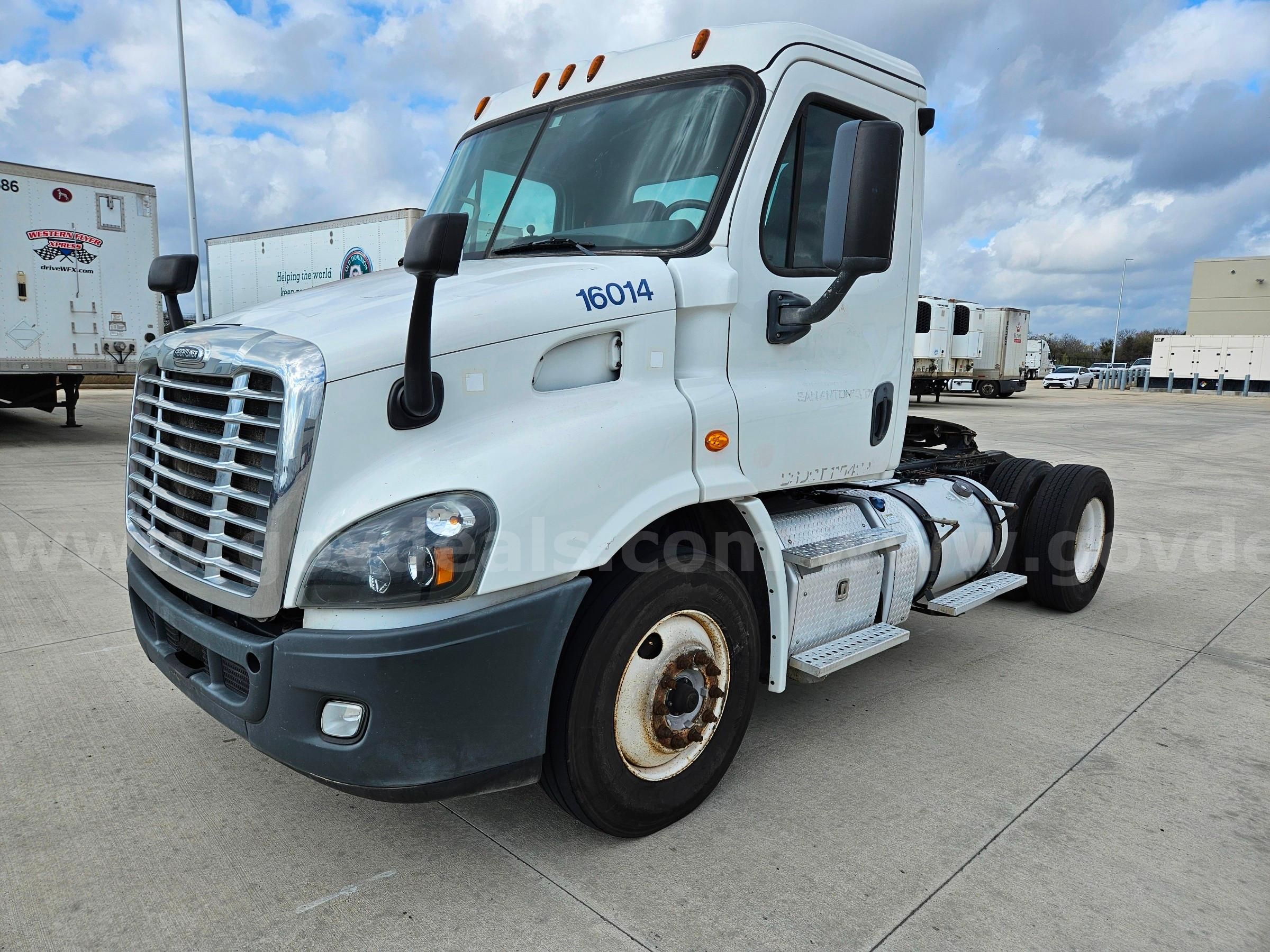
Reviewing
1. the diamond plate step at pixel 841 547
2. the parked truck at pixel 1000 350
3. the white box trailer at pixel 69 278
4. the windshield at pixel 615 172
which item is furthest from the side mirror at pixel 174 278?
the parked truck at pixel 1000 350

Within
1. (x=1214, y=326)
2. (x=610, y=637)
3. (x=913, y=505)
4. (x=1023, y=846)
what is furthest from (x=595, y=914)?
(x=1214, y=326)

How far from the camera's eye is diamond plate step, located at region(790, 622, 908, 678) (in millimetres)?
3438

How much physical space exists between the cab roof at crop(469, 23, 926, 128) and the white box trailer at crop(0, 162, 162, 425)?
11.0m

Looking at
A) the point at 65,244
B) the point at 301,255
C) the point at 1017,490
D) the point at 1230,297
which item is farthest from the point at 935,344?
the point at 1230,297

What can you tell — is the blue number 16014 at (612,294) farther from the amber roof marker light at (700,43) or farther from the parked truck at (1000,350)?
the parked truck at (1000,350)

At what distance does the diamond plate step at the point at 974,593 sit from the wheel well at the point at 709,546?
137cm

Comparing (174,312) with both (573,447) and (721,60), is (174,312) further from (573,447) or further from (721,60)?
(721,60)

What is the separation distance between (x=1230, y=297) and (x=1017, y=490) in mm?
65709

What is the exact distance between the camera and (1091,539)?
19.7ft

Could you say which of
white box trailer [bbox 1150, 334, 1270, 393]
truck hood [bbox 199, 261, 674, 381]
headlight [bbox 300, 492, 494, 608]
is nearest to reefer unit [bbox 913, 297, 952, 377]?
truck hood [bbox 199, 261, 674, 381]

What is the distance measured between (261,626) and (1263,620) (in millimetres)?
6065

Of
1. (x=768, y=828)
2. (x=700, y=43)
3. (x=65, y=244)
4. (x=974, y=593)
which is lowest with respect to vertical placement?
(x=768, y=828)

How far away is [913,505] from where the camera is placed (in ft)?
14.8

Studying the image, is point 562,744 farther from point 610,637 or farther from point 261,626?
point 261,626
